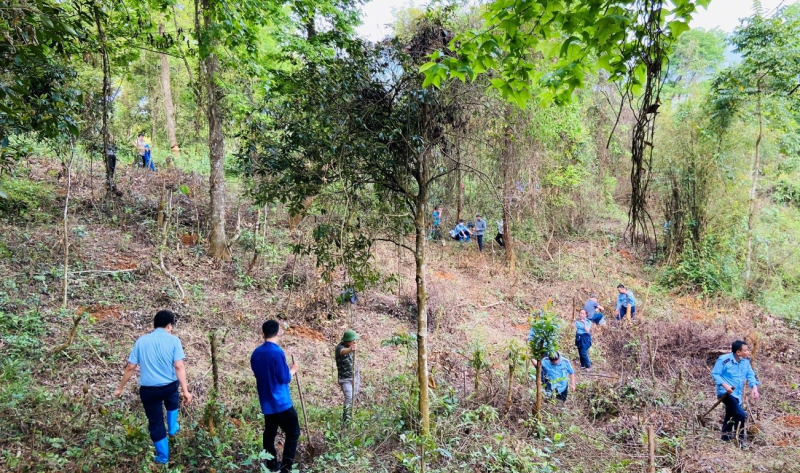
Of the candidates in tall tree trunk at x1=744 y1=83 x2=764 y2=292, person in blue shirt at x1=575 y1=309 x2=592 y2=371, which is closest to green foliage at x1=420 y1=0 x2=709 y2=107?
person in blue shirt at x1=575 y1=309 x2=592 y2=371

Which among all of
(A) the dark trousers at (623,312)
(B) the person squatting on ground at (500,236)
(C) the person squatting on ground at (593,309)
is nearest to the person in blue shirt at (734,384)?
(C) the person squatting on ground at (593,309)

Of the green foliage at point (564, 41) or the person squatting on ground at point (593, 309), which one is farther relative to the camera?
the person squatting on ground at point (593, 309)

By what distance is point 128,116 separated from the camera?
1633 cm

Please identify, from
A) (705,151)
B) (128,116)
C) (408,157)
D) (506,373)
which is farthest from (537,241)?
(128,116)

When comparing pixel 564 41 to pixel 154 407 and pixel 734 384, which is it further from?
pixel 734 384

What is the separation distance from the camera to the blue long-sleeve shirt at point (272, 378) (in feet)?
13.3

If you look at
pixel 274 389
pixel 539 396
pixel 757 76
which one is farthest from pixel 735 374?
pixel 757 76

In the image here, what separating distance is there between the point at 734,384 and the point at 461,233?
1017 centimetres

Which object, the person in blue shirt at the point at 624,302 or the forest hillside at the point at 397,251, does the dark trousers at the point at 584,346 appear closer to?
the forest hillside at the point at 397,251

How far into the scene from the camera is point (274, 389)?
4.04 metres

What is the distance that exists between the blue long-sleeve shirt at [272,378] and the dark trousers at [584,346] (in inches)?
245

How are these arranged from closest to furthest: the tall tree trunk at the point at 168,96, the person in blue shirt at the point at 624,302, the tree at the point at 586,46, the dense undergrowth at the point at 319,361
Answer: the tree at the point at 586,46 < the dense undergrowth at the point at 319,361 < the person in blue shirt at the point at 624,302 < the tall tree trunk at the point at 168,96

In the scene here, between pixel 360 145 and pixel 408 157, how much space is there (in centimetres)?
54

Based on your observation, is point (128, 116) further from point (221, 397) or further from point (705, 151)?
point (705, 151)
